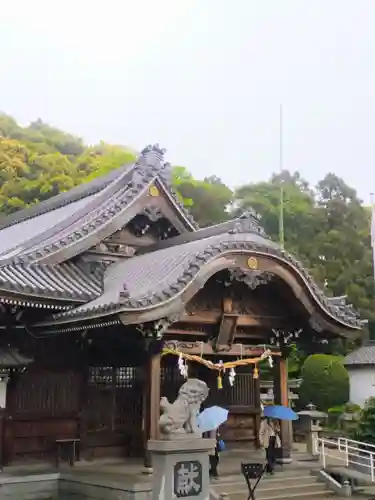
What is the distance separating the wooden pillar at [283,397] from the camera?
14508mm

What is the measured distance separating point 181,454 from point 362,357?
32020 mm

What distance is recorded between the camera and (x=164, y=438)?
9727 mm

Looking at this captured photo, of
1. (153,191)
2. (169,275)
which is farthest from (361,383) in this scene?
(169,275)

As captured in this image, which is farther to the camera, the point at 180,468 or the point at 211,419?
the point at 211,419

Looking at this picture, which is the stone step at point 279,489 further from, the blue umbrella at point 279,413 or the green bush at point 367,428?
the green bush at point 367,428

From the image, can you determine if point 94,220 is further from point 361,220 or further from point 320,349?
point 361,220

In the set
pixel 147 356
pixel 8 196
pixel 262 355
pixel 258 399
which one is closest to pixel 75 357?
pixel 147 356

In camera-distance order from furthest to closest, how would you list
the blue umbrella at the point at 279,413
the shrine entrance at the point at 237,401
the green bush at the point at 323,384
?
the green bush at the point at 323,384, the shrine entrance at the point at 237,401, the blue umbrella at the point at 279,413

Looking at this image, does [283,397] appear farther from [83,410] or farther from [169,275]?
[83,410]

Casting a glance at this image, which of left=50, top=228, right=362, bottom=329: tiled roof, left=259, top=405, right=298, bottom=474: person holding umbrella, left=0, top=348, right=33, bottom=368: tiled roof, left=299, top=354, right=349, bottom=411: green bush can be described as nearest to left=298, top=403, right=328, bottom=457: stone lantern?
left=259, top=405, right=298, bottom=474: person holding umbrella

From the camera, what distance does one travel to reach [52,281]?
14.4 metres

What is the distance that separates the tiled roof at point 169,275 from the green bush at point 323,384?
18.1 m

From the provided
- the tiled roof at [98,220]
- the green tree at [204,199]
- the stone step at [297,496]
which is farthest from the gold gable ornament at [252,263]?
the green tree at [204,199]

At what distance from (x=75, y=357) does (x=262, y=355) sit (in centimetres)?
466
